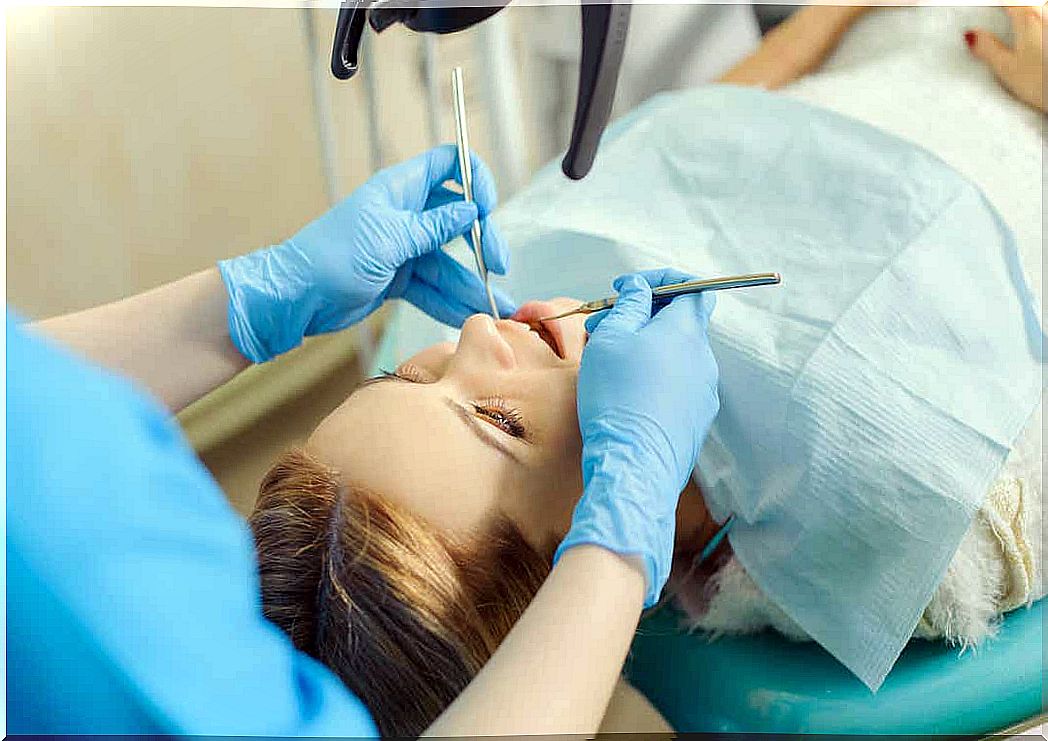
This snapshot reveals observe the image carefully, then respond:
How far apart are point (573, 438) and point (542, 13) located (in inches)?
58.4

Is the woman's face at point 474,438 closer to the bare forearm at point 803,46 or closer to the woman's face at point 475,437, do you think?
the woman's face at point 475,437

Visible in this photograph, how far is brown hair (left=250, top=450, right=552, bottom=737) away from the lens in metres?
0.84

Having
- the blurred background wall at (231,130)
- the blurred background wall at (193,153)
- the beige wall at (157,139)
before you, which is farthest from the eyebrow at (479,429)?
the beige wall at (157,139)

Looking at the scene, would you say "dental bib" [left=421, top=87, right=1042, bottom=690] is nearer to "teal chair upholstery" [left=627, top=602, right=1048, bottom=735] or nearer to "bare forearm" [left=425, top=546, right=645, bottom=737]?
"teal chair upholstery" [left=627, top=602, right=1048, bottom=735]

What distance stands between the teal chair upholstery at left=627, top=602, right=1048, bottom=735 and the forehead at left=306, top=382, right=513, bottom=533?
400 mm

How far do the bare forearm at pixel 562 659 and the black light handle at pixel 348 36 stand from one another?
0.56m

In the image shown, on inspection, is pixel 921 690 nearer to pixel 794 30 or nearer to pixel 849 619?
pixel 849 619

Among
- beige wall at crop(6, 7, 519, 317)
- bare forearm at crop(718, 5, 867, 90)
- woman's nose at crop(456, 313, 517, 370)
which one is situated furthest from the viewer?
beige wall at crop(6, 7, 519, 317)

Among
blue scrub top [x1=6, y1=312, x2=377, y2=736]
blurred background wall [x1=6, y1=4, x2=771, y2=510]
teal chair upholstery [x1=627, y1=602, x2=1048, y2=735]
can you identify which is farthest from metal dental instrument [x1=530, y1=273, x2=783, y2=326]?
blurred background wall [x1=6, y1=4, x2=771, y2=510]

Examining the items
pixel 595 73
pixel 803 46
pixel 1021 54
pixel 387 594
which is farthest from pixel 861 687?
pixel 803 46

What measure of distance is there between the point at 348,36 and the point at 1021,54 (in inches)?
36.6

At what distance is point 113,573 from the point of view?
55 cm

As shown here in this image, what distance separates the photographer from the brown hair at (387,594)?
0.84 meters

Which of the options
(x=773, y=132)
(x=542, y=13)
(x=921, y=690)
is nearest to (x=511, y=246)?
(x=773, y=132)
